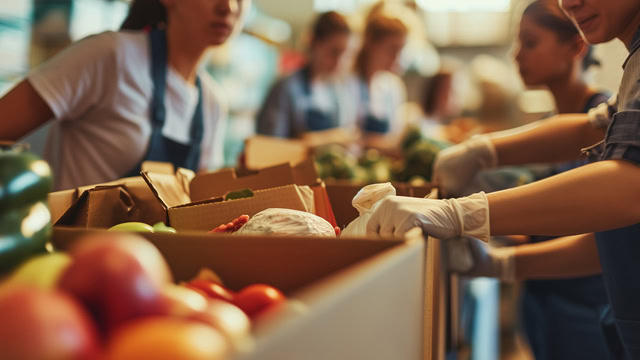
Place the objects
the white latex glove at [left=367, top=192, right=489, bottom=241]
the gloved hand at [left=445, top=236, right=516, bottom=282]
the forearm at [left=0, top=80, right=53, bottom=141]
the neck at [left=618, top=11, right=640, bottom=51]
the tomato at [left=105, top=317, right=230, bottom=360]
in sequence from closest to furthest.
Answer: the tomato at [left=105, top=317, right=230, bottom=360]
the white latex glove at [left=367, top=192, right=489, bottom=241]
the neck at [left=618, top=11, right=640, bottom=51]
the forearm at [left=0, top=80, right=53, bottom=141]
the gloved hand at [left=445, top=236, right=516, bottom=282]

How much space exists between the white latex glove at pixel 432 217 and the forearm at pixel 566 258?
0.66 meters

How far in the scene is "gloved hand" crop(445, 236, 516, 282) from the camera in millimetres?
1677

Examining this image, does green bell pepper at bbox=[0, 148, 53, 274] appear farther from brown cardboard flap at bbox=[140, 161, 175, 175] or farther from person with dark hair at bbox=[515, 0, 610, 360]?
person with dark hair at bbox=[515, 0, 610, 360]

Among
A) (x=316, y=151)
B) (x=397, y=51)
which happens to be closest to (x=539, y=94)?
(x=397, y=51)

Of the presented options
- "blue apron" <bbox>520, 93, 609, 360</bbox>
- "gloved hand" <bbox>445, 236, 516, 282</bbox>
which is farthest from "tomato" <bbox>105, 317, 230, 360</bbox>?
"blue apron" <bbox>520, 93, 609, 360</bbox>

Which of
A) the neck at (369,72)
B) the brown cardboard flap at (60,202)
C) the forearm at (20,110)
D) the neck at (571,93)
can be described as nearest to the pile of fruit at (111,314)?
the brown cardboard flap at (60,202)

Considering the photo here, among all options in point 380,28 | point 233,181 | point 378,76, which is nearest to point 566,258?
point 233,181

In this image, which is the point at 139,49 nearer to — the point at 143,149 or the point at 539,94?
the point at 143,149

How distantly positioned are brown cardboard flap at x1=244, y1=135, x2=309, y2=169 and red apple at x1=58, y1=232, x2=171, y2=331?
122 centimetres

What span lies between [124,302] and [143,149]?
143 cm

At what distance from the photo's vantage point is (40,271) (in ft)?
2.09

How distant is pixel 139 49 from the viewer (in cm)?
183

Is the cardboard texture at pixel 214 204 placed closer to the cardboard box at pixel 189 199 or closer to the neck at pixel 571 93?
→ the cardboard box at pixel 189 199

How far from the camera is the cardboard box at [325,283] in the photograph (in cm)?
45
